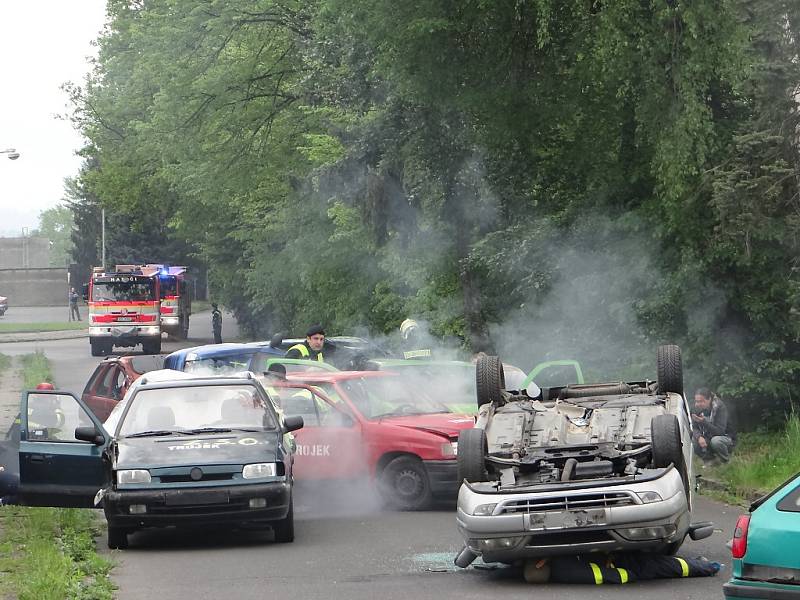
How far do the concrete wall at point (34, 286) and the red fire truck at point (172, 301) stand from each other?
71453 mm

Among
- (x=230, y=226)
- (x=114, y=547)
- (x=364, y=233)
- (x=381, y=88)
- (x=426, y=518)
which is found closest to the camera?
(x=114, y=547)

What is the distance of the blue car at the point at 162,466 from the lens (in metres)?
12.5

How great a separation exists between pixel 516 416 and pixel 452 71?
37.6 ft

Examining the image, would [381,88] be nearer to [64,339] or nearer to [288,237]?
[288,237]

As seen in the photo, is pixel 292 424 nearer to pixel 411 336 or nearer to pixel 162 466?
pixel 162 466

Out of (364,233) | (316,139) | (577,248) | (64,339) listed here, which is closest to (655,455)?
(577,248)

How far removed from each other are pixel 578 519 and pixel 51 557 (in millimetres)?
4145

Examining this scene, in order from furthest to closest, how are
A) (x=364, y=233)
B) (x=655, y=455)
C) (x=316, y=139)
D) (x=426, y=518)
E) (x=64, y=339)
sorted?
(x=64, y=339) → (x=316, y=139) → (x=364, y=233) → (x=426, y=518) → (x=655, y=455)

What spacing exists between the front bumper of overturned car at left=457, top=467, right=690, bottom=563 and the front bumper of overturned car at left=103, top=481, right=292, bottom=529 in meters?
2.60

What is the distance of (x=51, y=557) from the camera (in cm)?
1124

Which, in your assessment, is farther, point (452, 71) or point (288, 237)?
point (288, 237)

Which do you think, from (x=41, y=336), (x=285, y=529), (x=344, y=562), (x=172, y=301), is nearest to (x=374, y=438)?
(x=285, y=529)

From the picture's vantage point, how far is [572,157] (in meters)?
23.5

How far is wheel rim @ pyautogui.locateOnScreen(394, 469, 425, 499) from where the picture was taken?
15.4 metres
